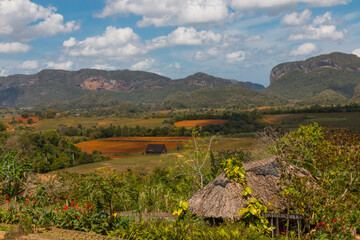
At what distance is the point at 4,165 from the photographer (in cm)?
978

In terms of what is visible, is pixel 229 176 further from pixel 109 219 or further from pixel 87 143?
pixel 87 143

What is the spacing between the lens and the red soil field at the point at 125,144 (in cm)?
5728

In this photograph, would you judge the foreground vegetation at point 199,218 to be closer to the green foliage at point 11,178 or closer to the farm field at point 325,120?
the green foliage at point 11,178

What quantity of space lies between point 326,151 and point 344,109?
3235 inches

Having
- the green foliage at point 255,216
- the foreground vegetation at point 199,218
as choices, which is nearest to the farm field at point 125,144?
the foreground vegetation at point 199,218

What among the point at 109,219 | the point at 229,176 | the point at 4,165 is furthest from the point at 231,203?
the point at 4,165

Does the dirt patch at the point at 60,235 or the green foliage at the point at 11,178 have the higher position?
the green foliage at the point at 11,178

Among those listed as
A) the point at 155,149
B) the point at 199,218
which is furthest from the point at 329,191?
the point at 155,149

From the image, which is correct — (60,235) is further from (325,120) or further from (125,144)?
(325,120)

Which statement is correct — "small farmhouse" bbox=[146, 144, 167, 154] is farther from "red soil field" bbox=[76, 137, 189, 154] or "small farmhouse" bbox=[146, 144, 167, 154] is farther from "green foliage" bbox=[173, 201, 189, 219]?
"green foliage" bbox=[173, 201, 189, 219]

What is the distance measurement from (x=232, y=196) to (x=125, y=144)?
183ft

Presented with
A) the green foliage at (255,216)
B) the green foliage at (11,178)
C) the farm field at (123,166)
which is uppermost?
the green foliage at (11,178)

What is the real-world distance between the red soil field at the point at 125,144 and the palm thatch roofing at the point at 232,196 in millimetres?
46681

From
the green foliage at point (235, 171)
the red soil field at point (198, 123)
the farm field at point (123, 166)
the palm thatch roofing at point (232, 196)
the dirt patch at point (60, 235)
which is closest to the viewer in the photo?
the dirt patch at point (60, 235)
